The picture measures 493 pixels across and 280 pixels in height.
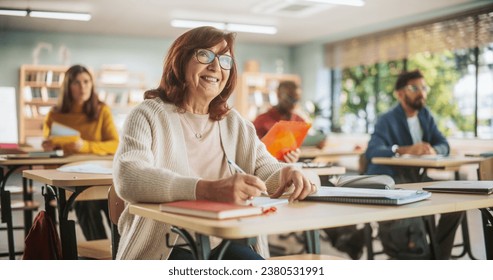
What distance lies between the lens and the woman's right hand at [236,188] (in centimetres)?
125

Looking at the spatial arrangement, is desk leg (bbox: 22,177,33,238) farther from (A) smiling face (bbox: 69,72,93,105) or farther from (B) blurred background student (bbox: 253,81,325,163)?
(B) blurred background student (bbox: 253,81,325,163)

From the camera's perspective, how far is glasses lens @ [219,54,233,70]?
5.62ft

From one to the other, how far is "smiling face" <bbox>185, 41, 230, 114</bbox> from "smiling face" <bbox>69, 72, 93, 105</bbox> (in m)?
2.34

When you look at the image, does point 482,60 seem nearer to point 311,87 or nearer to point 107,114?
point 311,87

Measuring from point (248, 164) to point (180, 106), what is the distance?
0.30 meters

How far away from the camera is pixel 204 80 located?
67.8 inches

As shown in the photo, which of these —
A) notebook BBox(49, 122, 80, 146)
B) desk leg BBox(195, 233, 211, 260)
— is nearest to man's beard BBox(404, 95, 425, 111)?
notebook BBox(49, 122, 80, 146)

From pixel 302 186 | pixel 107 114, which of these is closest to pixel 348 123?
pixel 107 114

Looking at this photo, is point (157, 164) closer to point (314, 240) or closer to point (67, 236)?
point (314, 240)

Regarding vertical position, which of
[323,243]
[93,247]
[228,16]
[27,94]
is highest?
[228,16]

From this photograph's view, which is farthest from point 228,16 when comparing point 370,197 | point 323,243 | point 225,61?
point 370,197

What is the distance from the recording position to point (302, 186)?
149 centimetres

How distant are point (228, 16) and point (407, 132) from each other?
4.65 m

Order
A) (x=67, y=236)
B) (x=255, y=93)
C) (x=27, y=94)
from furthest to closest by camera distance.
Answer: (x=255, y=93)
(x=27, y=94)
(x=67, y=236)
